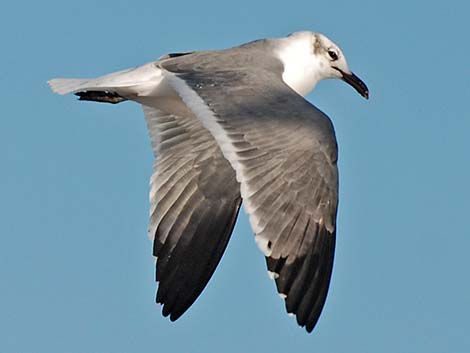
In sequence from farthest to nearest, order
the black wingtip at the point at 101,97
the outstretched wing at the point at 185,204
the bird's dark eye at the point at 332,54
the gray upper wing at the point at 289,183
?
the bird's dark eye at the point at 332,54 → the black wingtip at the point at 101,97 → the outstretched wing at the point at 185,204 → the gray upper wing at the point at 289,183

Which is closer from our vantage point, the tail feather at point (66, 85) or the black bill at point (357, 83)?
the tail feather at point (66, 85)

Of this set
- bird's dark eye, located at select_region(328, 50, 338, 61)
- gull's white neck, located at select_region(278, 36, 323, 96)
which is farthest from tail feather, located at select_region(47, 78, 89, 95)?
bird's dark eye, located at select_region(328, 50, 338, 61)

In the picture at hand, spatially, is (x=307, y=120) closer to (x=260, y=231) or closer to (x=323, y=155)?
(x=323, y=155)

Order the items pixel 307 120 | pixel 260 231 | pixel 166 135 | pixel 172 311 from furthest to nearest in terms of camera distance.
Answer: pixel 166 135, pixel 172 311, pixel 307 120, pixel 260 231

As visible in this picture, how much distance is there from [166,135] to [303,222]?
3.29m

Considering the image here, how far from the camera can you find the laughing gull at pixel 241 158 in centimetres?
1005

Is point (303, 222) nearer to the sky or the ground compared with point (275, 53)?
nearer to the ground

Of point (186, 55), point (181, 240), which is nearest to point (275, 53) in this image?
point (186, 55)

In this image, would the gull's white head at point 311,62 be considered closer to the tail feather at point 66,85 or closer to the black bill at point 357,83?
the black bill at point 357,83

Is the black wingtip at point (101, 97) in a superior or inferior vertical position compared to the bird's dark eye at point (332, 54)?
inferior

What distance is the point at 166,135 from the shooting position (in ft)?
43.1

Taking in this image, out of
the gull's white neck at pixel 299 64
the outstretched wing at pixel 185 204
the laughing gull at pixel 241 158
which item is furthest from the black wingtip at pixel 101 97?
the gull's white neck at pixel 299 64

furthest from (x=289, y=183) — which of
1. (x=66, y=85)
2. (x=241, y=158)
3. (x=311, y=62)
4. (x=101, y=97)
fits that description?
(x=311, y=62)

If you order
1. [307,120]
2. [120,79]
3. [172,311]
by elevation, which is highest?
[120,79]
